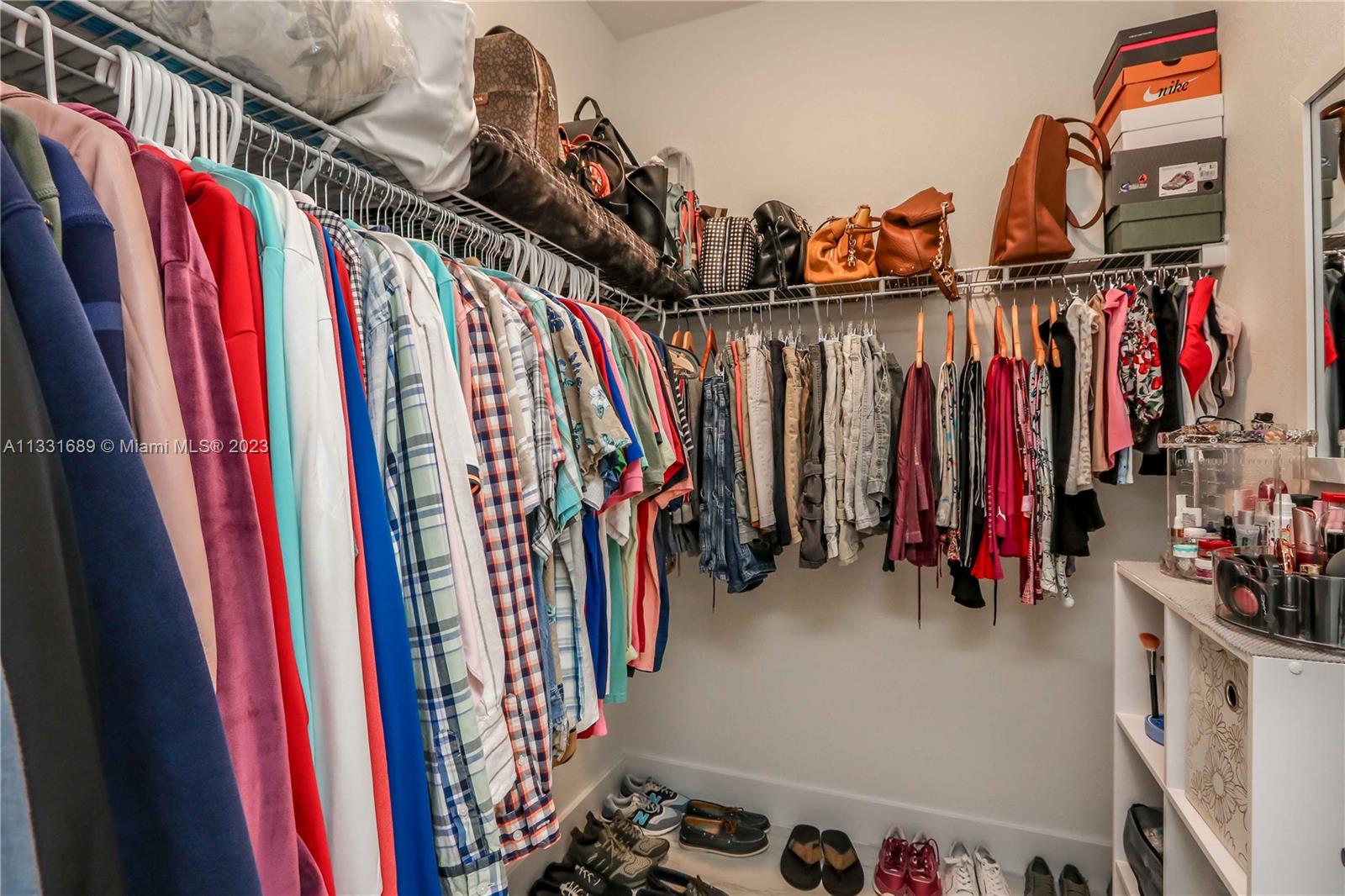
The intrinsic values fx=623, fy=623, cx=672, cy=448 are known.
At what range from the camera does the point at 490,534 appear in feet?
2.91

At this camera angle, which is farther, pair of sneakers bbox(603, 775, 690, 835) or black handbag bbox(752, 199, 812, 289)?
pair of sneakers bbox(603, 775, 690, 835)

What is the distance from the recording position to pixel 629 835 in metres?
2.05

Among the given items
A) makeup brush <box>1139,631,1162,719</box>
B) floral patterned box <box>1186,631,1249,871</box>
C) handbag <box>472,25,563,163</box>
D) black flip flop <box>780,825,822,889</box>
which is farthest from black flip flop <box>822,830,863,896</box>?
handbag <box>472,25,563,163</box>

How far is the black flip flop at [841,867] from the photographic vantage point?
192cm

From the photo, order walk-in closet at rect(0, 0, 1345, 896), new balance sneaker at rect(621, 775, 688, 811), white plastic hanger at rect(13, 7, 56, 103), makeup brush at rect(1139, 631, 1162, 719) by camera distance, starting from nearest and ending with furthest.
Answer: walk-in closet at rect(0, 0, 1345, 896) < white plastic hanger at rect(13, 7, 56, 103) < makeup brush at rect(1139, 631, 1162, 719) < new balance sneaker at rect(621, 775, 688, 811)

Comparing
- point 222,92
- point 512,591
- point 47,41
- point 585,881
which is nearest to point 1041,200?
point 512,591

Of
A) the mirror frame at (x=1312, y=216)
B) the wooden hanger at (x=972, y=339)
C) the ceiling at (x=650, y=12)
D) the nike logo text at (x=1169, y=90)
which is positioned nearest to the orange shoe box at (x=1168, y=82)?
the nike logo text at (x=1169, y=90)

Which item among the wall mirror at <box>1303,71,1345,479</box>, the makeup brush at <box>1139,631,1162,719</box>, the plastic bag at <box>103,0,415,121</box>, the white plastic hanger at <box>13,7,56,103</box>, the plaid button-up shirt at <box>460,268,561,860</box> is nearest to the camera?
the white plastic hanger at <box>13,7,56,103</box>

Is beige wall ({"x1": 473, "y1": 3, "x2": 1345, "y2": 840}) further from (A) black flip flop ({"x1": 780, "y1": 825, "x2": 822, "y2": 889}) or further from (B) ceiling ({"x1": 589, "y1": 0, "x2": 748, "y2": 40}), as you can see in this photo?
(A) black flip flop ({"x1": 780, "y1": 825, "x2": 822, "y2": 889})

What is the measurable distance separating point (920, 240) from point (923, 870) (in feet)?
6.28

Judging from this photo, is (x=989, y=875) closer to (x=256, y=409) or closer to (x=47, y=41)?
(x=256, y=409)

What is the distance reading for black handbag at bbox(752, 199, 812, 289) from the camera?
206cm

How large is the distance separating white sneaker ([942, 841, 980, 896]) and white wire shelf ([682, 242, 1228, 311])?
5.98ft

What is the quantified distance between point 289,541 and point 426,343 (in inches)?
12.9
